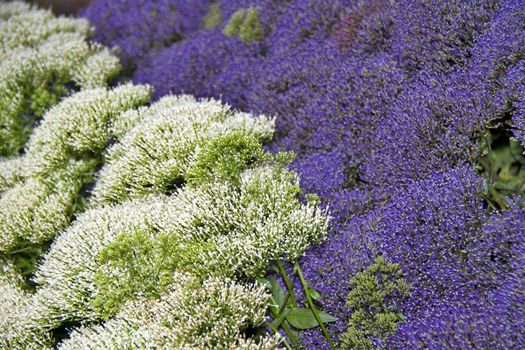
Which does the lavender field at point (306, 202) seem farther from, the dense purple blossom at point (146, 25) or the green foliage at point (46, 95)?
the dense purple blossom at point (146, 25)

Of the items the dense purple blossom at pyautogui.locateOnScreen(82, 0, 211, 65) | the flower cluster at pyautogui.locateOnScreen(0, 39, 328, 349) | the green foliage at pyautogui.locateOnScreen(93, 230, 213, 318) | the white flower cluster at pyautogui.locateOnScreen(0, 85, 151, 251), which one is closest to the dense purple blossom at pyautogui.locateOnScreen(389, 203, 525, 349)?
the flower cluster at pyautogui.locateOnScreen(0, 39, 328, 349)

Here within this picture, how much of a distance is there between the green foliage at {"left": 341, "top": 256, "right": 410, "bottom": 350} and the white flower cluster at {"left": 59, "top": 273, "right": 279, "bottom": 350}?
1.51 ft

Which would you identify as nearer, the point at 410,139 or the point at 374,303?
the point at 374,303

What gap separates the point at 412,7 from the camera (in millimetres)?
3768

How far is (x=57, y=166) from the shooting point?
4246mm

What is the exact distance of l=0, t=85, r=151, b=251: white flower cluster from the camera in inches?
152

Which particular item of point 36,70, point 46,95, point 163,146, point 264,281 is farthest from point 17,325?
point 36,70

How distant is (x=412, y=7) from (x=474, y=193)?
5.26ft

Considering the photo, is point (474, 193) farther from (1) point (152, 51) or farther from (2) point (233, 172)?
(1) point (152, 51)

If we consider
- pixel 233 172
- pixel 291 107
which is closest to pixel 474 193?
pixel 233 172

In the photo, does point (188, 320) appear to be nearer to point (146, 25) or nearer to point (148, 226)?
point (148, 226)

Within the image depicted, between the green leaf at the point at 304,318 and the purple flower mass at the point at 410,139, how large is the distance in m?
0.07

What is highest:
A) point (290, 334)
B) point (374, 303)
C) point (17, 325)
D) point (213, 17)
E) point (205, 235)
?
point (213, 17)

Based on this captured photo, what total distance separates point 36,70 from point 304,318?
3.67 m
